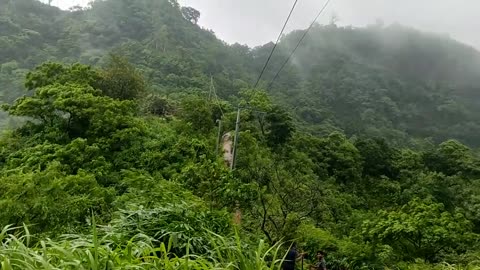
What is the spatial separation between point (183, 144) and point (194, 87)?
17.8m

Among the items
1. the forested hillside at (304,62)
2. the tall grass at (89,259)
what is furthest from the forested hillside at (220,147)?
the forested hillside at (304,62)

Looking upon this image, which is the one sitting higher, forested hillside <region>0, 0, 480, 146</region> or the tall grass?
forested hillside <region>0, 0, 480, 146</region>

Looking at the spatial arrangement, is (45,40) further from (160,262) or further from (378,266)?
(160,262)

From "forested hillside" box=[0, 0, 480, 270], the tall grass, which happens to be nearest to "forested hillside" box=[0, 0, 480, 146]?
"forested hillside" box=[0, 0, 480, 270]

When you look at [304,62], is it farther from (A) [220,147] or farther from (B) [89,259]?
(B) [89,259]

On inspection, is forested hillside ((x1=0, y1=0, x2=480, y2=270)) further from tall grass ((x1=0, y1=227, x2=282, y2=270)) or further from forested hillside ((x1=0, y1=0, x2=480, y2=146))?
forested hillside ((x1=0, y1=0, x2=480, y2=146))

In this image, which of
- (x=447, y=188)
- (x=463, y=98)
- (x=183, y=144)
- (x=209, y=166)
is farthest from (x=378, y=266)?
(x=463, y=98)

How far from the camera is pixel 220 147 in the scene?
19.5 m

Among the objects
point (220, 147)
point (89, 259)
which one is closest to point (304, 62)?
point (220, 147)

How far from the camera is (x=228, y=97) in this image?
33500 mm

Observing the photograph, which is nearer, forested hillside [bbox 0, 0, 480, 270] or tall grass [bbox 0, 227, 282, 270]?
tall grass [bbox 0, 227, 282, 270]

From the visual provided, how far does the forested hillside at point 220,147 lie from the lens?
4.09m

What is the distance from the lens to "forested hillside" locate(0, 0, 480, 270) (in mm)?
4094

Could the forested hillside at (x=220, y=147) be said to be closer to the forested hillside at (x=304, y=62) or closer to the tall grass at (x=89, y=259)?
the tall grass at (x=89, y=259)
